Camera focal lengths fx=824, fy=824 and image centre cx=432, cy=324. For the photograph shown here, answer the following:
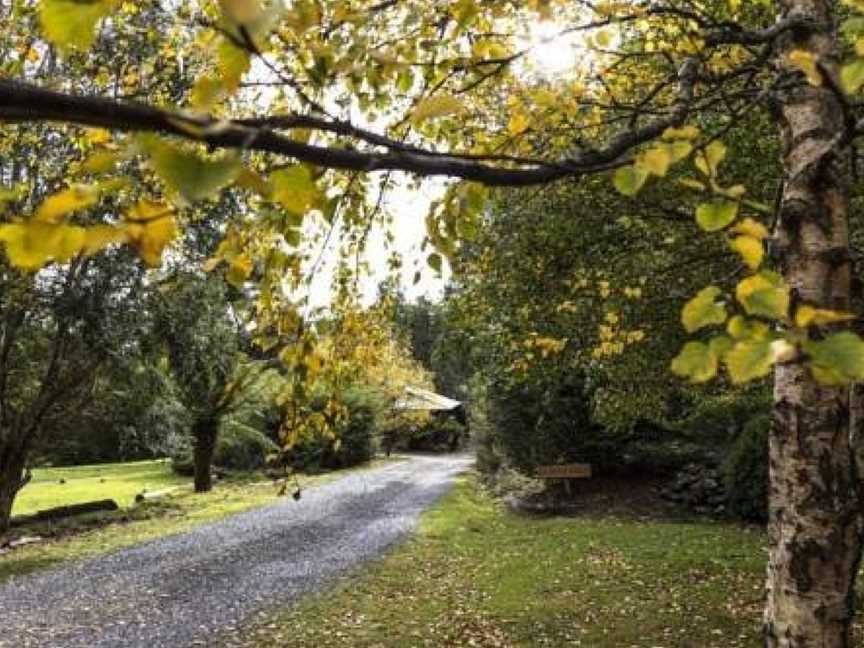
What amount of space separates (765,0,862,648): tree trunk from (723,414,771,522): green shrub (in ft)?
46.3

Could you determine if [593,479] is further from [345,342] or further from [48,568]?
[345,342]

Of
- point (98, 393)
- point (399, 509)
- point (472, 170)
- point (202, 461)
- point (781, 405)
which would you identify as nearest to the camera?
point (472, 170)

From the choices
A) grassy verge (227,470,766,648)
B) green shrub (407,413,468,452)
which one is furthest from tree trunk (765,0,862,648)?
green shrub (407,413,468,452)

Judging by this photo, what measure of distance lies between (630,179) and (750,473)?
17.0 meters

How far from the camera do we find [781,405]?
324 centimetres

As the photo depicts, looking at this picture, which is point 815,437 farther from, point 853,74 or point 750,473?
point 750,473

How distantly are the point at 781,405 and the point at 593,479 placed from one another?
68.6ft

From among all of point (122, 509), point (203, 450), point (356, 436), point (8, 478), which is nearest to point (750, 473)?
point (8, 478)

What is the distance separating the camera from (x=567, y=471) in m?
21.4

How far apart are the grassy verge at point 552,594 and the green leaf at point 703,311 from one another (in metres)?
8.14

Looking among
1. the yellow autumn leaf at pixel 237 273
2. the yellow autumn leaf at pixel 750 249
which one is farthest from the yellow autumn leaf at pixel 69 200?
the yellow autumn leaf at pixel 237 273

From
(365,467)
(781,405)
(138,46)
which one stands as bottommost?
(365,467)

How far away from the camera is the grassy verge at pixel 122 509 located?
1612cm

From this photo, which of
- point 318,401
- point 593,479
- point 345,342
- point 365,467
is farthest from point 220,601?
point 365,467
